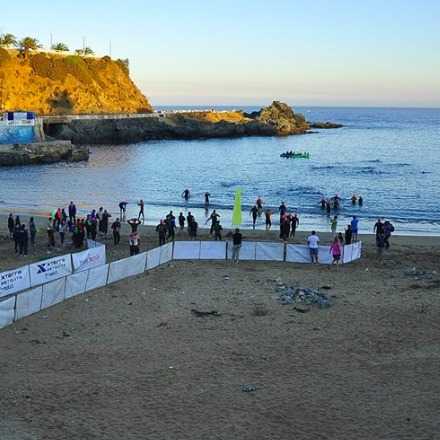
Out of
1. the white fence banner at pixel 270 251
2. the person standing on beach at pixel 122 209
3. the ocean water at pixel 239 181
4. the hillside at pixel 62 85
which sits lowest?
the ocean water at pixel 239 181

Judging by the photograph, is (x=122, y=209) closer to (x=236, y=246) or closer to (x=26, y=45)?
(x=236, y=246)

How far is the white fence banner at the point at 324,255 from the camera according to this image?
24.5 meters

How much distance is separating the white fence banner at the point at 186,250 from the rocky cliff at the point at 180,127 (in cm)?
7083

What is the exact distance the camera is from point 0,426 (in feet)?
39.1

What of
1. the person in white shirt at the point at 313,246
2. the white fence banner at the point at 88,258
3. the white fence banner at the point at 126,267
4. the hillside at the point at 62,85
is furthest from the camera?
the hillside at the point at 62,85

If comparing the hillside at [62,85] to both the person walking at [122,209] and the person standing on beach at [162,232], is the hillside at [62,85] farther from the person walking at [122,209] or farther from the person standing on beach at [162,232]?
the person standing on beach at [162,232]

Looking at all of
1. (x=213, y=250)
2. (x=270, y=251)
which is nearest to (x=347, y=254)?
(x=270, y=251)

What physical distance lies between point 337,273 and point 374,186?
37.5 m

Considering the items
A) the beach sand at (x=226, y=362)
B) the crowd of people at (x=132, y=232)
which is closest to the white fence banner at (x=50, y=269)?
the beach sand at (x=226, y=362)

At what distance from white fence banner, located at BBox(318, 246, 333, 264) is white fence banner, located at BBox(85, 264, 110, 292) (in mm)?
8047

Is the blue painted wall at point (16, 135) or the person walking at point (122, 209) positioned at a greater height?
the blue painted wall at point (16, 135)

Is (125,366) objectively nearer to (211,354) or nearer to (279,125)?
(211,354)

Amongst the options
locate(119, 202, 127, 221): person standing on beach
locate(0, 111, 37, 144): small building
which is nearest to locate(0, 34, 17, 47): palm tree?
locate(0, 111, 37, 144): small building

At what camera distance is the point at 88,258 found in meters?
22.8
